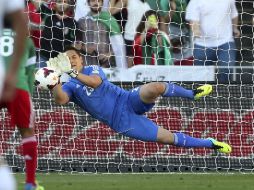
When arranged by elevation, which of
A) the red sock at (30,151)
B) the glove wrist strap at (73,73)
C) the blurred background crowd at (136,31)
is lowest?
the red sock at (30,151)

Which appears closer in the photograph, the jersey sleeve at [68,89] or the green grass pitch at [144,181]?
the green grass pitch at [144,181]

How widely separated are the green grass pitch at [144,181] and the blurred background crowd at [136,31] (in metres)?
1.95

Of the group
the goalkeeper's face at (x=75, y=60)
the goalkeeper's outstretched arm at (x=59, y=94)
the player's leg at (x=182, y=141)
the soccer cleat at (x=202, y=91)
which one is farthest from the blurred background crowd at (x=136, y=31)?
the goalkeeper's outstretched arm at (x=59, y=94)

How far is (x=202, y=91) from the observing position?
12.3 metres

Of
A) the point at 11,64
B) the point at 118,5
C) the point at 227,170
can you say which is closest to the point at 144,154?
the point at 227,170

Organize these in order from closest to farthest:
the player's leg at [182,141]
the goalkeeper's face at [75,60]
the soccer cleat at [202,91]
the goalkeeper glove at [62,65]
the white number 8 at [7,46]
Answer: the white number 8 at [7,46] < the goalkeeper glove at [62,65] < the goalkeeper's face at [75,60] < the player's leg at [182,141] < the soccer cleat at [202,91]

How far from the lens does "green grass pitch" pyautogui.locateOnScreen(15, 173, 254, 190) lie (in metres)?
10.6

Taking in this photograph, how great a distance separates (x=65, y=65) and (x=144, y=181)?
67.3 inches

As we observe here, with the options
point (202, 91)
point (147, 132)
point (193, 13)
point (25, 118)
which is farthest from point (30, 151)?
point (193, 13)

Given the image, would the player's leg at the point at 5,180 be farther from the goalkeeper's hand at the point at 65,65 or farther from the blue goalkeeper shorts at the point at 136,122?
the blue goalkeeper shorts at the point at 136,122

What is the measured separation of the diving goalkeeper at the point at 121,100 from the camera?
11.6 m

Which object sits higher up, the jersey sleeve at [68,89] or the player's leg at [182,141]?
the jersey sleeve at [68,89]

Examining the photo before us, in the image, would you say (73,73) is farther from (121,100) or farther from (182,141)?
(182,141)

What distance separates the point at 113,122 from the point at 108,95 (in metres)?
0.35
